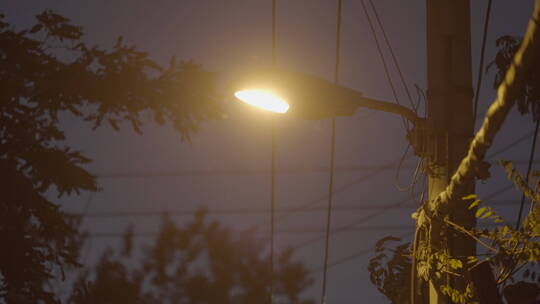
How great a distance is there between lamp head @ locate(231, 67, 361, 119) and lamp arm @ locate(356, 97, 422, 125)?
0.07 meters

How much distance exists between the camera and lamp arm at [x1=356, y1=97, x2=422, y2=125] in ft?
15.1

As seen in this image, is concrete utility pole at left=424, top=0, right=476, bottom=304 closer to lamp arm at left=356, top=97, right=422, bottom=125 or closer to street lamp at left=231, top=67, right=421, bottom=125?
lamp arm at left=356, top=97, right=422, bottom=125

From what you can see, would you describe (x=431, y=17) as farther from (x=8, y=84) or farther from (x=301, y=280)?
(x=301, y=280)

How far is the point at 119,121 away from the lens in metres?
11.8

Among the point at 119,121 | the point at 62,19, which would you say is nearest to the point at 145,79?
the point at 119,121

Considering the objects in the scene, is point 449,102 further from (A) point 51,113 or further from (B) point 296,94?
(A) point 51,113

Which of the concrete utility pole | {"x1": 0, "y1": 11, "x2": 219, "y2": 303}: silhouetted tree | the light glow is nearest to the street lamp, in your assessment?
the light glow

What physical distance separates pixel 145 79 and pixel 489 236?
8692mm

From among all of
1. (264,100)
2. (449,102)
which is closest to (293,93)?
(264,100)

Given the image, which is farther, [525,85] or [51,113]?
[51,113]

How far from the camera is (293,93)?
4.47 metres

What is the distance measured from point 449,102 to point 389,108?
0.39m

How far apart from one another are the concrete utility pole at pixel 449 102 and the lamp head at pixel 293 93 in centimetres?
55

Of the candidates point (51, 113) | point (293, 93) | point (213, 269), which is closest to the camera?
point (293, 93)
